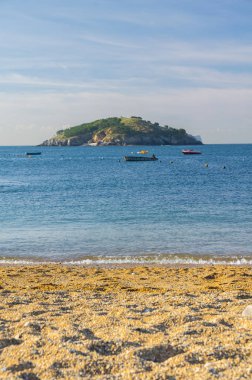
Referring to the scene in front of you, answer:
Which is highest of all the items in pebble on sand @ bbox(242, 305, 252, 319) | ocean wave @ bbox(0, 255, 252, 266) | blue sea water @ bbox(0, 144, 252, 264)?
pebble on sand @ bbox(242, 305, 252, 319)

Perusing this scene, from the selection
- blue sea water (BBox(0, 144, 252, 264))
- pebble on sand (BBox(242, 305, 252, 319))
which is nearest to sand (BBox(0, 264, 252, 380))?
pebble on sand (BBox(242, 305, 252, 319))

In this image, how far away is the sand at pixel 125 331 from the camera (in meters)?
5.46

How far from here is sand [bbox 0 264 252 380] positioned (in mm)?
5461

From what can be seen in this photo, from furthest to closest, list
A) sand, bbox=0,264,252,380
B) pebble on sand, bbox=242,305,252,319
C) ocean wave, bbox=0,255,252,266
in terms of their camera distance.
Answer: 1. ocean wave, bbox=0,255,252,266
2. pebble on sand, bbox=242,305,252,319
3. sand, bbox=0,264,252,380

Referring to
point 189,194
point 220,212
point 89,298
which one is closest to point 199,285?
point 89,298

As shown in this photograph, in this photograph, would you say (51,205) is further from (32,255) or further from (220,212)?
(32,255)

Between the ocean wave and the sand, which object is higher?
the sand

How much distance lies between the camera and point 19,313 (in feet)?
27.2

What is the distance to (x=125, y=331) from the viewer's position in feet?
22.6

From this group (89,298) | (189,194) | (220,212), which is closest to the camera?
(89,298)

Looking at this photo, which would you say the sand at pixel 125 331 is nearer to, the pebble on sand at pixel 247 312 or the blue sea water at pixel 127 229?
the pebble on sand at pixel 247 312

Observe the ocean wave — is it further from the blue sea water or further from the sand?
the sand

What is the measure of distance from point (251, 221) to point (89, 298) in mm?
16666

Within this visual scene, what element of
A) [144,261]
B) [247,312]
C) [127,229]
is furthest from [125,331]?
Result: [127,229]
